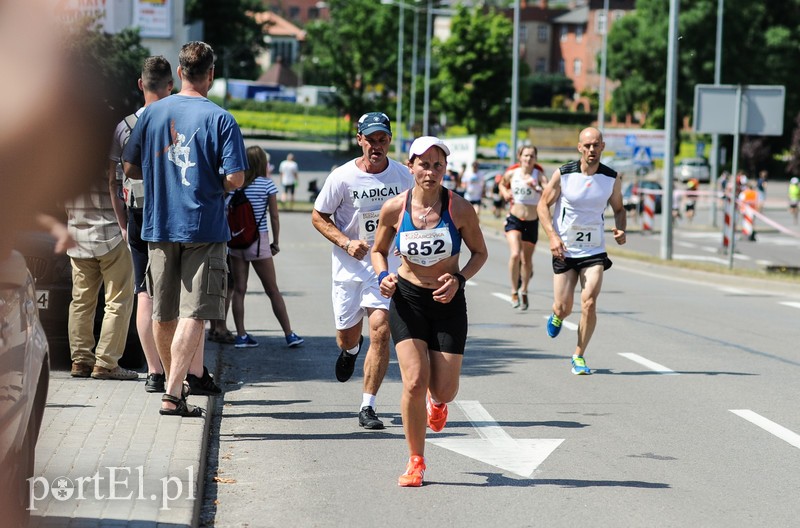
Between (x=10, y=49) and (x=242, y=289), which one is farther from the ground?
(x=10, y=49)

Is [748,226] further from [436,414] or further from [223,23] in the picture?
[223,23]

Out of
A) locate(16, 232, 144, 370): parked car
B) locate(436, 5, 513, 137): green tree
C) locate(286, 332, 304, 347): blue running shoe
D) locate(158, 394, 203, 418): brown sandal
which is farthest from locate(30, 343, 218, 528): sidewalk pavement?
locate(436, 5, 513, 137): green tree

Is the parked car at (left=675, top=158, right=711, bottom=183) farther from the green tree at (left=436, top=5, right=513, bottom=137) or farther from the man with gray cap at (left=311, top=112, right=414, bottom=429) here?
the man with gray cap at (left=311, top=112, right=414, bottom=429)

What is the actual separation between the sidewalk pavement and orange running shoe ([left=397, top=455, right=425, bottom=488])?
1.01 metres

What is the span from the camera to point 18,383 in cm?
443

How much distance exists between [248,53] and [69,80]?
62.3 m

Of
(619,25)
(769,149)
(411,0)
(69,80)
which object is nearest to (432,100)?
(411,0)

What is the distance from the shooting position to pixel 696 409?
9.21 meters

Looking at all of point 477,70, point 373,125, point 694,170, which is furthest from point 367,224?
point 477,70

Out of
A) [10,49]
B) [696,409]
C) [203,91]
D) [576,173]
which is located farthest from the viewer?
[576,173]

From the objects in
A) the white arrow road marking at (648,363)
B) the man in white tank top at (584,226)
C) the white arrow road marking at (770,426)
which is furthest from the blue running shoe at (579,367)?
the white arrow road marking at (770,426)

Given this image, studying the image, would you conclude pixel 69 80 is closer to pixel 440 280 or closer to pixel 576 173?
pixel 576 173

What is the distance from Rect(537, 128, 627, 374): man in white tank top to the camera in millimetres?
11031

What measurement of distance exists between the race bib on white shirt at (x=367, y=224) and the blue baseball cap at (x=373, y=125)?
54 centimetres
